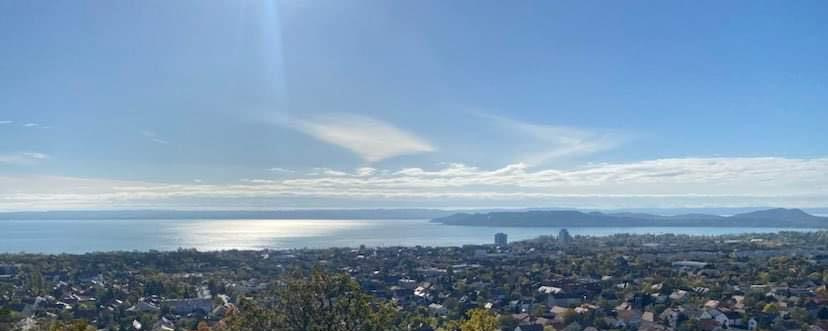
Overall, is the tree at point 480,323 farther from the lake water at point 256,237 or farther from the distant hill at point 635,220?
the distant hill at point 635,220

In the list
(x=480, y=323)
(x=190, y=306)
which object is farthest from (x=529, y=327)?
(x=190, y=306)

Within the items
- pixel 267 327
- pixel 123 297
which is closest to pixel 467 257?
pixel 123 297

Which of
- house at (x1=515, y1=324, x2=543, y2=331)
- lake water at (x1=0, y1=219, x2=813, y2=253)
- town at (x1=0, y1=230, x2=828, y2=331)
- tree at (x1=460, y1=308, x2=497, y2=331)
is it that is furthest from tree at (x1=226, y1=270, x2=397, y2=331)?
lake water at (x1=0, y1=219, x2=813, y2=253)

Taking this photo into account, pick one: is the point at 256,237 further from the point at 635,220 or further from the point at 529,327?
the point at 529,327

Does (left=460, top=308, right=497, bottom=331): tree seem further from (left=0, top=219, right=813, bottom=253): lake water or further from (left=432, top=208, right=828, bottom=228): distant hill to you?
(left=432, top=208, right=828, bottom=228): distant hill

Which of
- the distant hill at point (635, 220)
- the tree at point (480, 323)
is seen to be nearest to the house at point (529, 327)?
the tree at point (480, 323)

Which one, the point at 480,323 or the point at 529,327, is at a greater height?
the point at 480,323

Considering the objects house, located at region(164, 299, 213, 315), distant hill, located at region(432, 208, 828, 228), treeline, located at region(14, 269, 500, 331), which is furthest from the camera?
distant hill, located at region(432, 208, 828, 228)

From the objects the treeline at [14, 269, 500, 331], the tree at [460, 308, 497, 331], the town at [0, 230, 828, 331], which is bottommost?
the town at [0, 230, 828, 331]

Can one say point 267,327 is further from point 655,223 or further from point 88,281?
point 655,223
